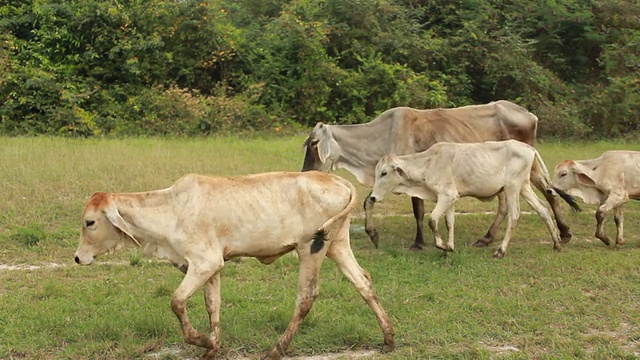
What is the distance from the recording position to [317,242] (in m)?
6.29

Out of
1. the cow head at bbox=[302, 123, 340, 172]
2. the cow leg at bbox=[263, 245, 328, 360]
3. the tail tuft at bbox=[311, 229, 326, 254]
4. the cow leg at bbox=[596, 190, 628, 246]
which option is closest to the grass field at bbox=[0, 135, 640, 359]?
the cow leg at bbox=[263, 245, 328, 360]

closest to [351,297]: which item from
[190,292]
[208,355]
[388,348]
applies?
[388,348]

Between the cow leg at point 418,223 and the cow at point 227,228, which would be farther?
→ the cow leg at point 418,223

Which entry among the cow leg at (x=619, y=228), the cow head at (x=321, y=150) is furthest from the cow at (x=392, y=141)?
the cow leg at (x=619, y=228)

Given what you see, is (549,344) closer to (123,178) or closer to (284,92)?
(123,178)

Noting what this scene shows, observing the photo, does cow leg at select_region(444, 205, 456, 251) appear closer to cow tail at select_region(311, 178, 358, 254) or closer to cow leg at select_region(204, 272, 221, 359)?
cow tail at select_region(311, 178, 358, 254)

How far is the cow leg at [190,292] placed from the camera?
233 inches

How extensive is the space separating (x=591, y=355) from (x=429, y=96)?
16379mm

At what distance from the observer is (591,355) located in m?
6.36

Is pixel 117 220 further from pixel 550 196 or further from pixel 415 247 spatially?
pixel 550 196

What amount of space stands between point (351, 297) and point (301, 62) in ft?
50.4

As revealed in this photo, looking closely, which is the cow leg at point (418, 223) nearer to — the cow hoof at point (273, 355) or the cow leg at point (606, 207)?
the cow leg at point (606, 207)

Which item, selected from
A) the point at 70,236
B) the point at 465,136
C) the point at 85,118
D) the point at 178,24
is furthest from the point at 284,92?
the point at 70,236

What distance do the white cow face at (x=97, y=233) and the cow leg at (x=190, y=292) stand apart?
0.66 meters
